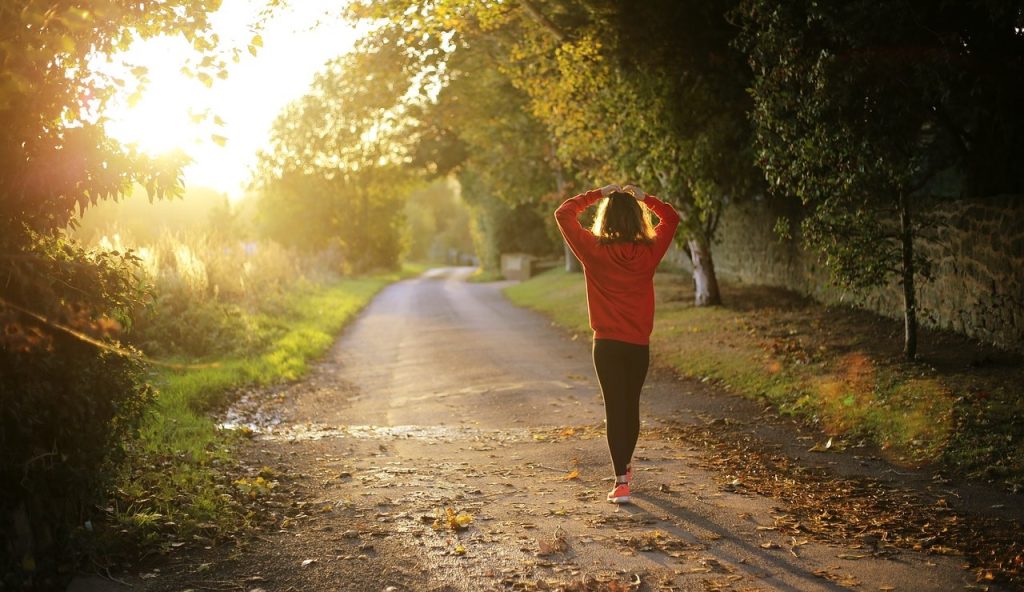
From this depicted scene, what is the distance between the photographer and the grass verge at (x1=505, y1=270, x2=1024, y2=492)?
8117 mm

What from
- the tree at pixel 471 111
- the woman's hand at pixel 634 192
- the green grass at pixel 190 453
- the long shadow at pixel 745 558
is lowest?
the long shadow at pixel 745 558

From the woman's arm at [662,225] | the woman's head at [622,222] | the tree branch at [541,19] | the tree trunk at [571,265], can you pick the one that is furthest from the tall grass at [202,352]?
the tree trunk at [571,265]

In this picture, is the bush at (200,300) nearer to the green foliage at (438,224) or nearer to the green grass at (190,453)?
the green grass at (190,453)

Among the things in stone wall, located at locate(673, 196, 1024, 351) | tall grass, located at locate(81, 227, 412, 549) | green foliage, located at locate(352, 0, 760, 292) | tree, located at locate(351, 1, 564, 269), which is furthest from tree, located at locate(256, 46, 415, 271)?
stone wall, located at locate(673, 196, 1024, 351)

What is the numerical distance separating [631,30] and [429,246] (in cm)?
10113

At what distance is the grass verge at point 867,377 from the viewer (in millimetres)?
8117

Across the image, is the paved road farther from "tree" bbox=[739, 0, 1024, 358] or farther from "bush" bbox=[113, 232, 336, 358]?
"bush" bbox=[113, 232, 336, 358]

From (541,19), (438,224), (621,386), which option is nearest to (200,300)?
(541,19)

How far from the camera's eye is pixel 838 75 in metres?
10.4

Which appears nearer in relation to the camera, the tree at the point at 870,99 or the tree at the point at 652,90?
the tree at the point at 870,99

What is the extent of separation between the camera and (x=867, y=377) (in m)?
10.9

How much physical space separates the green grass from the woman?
2720 millimetres

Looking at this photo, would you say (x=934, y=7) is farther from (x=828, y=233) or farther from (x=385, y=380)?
(x=385, y=380)

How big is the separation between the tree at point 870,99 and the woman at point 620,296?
4945mm
